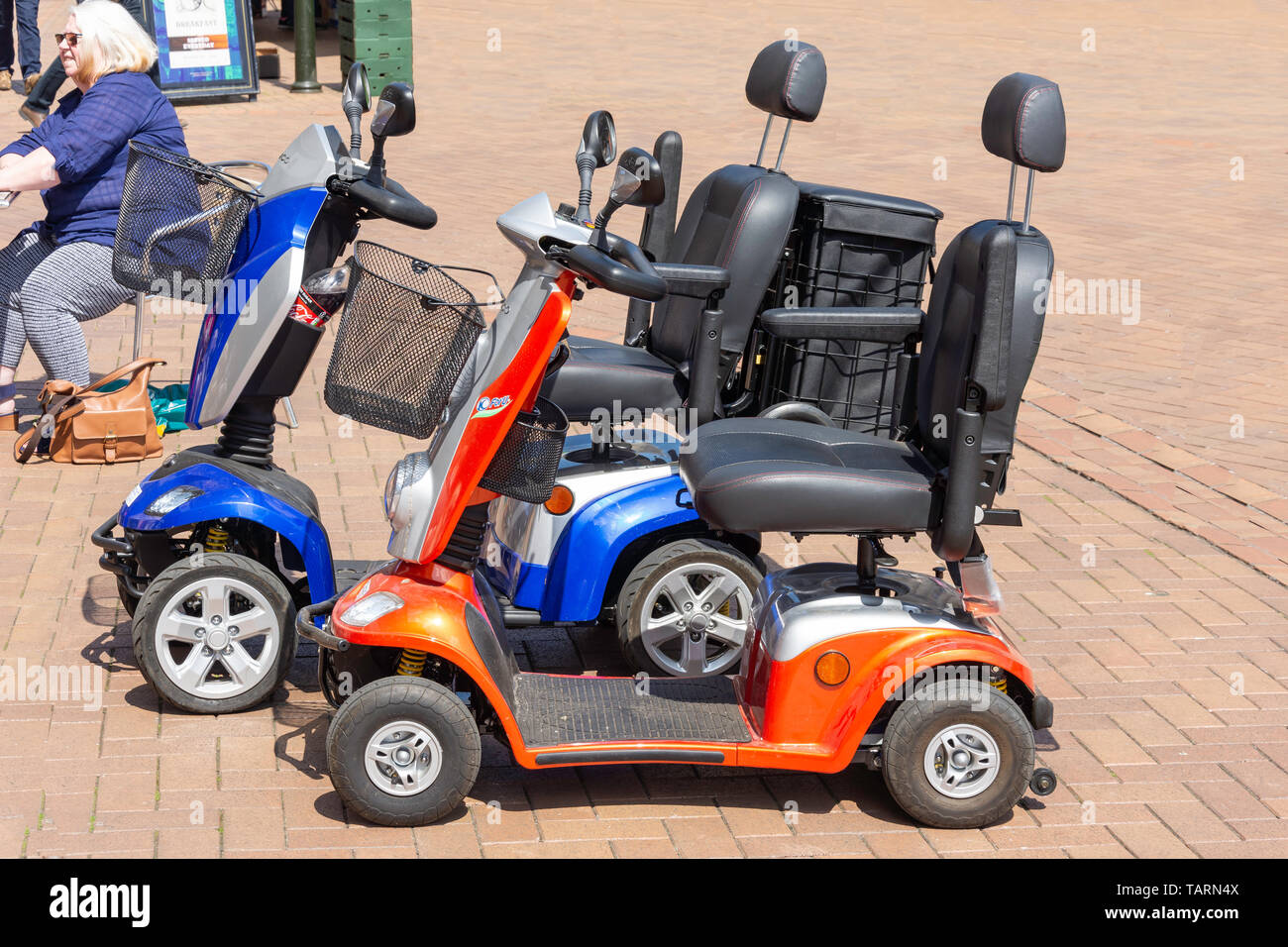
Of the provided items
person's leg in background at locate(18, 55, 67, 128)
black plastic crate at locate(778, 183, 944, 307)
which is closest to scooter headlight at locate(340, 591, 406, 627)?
black plastic crate at locate(778, 183, 944, 307)

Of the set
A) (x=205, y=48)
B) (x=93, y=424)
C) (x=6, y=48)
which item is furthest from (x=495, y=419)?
(x=6, y=48)

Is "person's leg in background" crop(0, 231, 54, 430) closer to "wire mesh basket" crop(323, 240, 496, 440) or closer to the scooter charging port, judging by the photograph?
"wire mesh basket" crop(323, 240, 496, 440)

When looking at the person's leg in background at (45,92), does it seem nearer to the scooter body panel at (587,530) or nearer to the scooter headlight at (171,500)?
the scooter headlight at (171,500)

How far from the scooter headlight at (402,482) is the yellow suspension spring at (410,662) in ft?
1.02

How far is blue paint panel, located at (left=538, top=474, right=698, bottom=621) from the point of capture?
4.18m

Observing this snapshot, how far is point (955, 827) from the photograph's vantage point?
11.7 feet

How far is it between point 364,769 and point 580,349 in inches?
71.5

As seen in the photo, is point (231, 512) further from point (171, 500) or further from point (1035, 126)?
point (1035, 126)

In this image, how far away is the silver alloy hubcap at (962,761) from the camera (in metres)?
3.53

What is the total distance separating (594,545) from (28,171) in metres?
2.69

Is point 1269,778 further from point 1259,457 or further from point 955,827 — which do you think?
point 1259,457

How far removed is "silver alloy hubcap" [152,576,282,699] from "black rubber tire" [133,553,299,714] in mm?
→ 13

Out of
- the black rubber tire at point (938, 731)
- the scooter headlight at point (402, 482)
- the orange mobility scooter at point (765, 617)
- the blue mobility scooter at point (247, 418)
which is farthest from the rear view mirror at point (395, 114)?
the black rubber tire at point (938, 731)

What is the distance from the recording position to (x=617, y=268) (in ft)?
10.6
